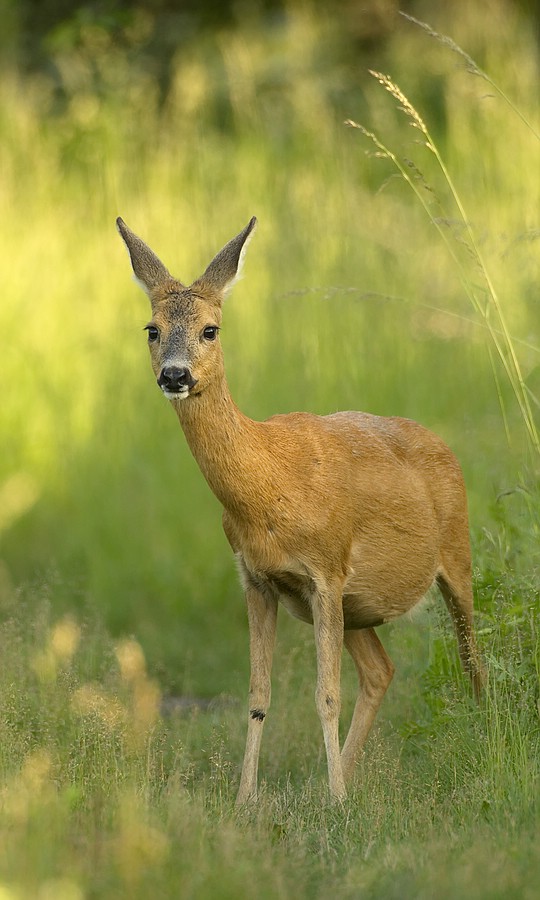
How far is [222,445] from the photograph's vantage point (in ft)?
19.1

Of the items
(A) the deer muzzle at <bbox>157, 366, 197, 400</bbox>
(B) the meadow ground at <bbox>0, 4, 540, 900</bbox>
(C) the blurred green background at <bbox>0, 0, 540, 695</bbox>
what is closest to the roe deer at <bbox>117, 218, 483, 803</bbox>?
(A) the deer muzzle at <bbox>157, 366, 197, 400</bbox>

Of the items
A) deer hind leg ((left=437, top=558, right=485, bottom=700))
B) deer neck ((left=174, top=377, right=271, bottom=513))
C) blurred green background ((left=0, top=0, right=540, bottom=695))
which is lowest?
deer hind leg ((left=437, top=558, right=485, bottom=700))

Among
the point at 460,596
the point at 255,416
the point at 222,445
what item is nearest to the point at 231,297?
the point at 255,416

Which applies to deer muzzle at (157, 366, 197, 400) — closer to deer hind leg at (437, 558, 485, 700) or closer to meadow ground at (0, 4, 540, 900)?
meadow ground at (0, 4, 540, 900)

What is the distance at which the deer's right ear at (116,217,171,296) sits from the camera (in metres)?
6.17

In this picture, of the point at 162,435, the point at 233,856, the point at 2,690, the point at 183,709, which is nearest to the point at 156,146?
the point at 162,435

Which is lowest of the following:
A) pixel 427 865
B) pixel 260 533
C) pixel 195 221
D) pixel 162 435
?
pixel 427 865

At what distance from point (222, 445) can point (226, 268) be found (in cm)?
78

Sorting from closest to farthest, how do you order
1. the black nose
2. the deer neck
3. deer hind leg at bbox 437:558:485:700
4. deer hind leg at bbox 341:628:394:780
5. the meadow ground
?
the meadow ground
the black nose
the deer neck
deer hind leg at bbox 437:558:485:700
deer hind leg at bbox 341:628:394:780

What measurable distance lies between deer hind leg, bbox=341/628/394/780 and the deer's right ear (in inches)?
74.9

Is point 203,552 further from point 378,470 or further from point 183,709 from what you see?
point 378,470

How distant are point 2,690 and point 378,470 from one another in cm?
185

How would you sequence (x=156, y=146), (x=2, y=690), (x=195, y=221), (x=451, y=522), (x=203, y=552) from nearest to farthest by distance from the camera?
(x=2, y=690), (x=451, y=522), (x=203, y=552), (x=195, y=221), (x=156, y=146)

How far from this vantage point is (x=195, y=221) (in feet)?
39.9
